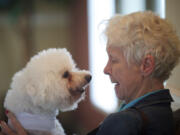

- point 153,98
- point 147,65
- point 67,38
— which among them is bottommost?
point 67,38

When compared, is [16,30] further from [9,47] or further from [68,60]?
[68,60]

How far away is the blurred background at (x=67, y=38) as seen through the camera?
8.63 feet

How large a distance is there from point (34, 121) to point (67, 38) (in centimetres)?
174

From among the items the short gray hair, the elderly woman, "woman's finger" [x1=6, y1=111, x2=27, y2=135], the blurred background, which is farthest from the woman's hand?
the blurred background

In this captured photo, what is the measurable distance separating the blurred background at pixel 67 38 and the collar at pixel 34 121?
4.23ft

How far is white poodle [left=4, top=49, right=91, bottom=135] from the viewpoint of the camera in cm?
126

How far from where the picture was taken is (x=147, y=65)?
0.85 m

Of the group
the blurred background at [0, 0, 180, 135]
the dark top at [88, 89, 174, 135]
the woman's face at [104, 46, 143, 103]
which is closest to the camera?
the dark top at [88, 89, 174, 135]

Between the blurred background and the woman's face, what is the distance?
1583 mm

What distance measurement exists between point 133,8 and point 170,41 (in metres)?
1.49

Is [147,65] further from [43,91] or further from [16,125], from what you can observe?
[16,125]

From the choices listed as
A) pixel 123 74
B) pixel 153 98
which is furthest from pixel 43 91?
pixel 153 98

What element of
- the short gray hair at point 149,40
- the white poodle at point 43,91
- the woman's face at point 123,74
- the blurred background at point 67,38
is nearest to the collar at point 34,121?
the white poodle at point 43,91

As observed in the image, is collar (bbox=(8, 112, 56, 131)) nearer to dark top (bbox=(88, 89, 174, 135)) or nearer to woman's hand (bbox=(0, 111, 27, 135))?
woman's hand (bbox=(0, 111, 27, 135))
